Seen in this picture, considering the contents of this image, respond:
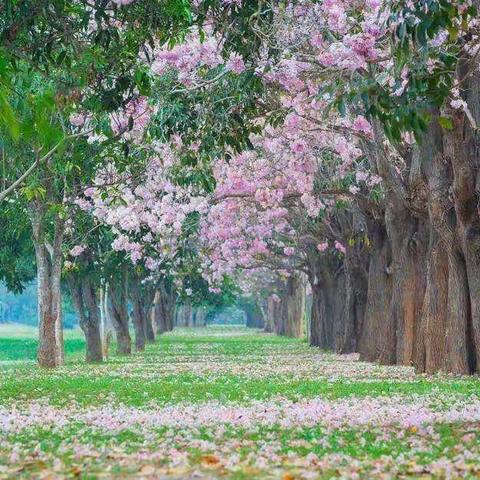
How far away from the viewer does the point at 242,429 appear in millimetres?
13008

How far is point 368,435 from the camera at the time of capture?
1221cm

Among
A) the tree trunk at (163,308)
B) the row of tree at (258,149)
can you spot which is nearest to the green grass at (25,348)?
the tree trunk at (163,308)

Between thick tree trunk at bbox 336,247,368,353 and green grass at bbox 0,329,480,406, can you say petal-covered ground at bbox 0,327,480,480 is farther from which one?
thick tree trunk at bbox 336,247,368,353

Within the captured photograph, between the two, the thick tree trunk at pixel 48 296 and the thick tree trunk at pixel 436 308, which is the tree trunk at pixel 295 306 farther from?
the thick tree trunk at pixel 436 308

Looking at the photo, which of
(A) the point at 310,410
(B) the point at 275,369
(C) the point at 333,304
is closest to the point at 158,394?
(A) the point at 310,410

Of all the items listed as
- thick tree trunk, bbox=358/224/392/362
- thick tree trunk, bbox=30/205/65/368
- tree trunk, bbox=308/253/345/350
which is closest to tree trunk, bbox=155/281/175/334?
tree trunk, bbox=308/253/345/350

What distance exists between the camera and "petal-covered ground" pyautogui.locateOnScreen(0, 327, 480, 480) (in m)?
9.81

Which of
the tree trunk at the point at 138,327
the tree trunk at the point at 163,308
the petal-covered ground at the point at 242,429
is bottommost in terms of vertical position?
the petal-covered ground at the point at 242,429

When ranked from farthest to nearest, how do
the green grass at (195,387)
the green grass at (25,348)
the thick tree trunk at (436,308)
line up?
the green grass at (25,348) < the thick tree trunk at (436,308) < the green grass at (195,387)

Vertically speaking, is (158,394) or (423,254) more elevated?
(423,254)

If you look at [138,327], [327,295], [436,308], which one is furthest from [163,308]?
[436,308]

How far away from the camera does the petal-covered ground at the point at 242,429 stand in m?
9.81

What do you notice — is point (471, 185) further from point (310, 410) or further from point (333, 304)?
point (333, 304)

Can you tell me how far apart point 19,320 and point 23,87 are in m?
169
